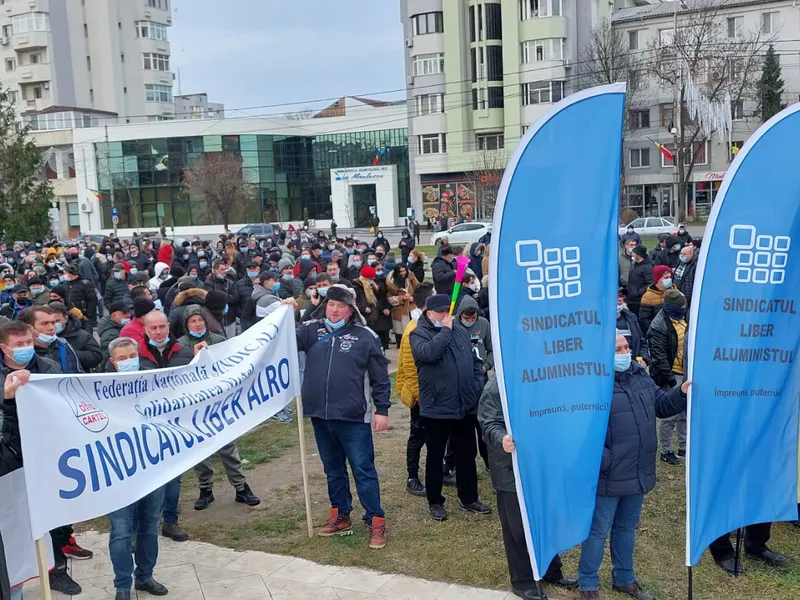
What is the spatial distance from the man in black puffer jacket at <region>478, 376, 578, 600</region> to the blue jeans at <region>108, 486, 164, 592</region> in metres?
2.33

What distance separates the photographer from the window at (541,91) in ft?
182

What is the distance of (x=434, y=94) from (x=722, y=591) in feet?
185

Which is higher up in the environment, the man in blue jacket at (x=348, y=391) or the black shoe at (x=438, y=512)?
the man in blue jacket at (x=348, y=391)

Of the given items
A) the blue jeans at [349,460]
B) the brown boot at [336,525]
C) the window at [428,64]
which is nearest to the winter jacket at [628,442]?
the blue jeans at [349,460]

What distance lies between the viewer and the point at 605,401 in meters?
5.07

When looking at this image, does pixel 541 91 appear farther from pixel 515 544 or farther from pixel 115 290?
pixel 515 544

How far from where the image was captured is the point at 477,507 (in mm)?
7188

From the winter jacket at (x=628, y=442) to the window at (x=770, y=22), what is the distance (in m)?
55.5

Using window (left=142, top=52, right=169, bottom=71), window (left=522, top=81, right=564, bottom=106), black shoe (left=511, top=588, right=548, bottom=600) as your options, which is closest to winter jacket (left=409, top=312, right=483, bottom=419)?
black shoe (left=511, top=588, right=548, bottom=600)

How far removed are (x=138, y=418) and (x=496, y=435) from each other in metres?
2.44

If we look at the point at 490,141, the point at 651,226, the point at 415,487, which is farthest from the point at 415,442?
the point at 490,141

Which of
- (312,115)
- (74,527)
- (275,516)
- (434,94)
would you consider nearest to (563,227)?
(275,516)

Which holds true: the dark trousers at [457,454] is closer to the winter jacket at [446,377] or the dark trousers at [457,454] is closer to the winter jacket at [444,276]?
the winter jacket at [446,377]

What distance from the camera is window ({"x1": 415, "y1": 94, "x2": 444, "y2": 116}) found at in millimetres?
59219
